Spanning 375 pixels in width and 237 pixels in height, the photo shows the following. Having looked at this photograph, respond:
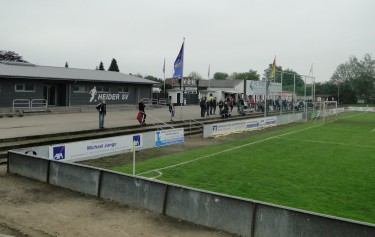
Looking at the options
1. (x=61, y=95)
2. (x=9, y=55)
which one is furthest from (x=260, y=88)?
(x=9, y=55)

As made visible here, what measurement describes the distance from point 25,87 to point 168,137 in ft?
58.4

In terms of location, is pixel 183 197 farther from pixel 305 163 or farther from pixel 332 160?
pixel 332 160

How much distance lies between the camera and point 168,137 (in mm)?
21078

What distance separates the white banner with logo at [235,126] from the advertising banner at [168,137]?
3.01 meters

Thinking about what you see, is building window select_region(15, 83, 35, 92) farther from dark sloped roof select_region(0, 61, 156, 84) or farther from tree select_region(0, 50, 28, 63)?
tree select_region(0, 50, 28, 63)

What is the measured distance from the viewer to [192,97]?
60500mm

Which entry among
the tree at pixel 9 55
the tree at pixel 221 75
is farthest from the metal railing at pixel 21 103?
the tree at pixel 221 75

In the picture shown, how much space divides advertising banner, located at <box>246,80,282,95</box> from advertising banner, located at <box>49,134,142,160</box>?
21.7 meters

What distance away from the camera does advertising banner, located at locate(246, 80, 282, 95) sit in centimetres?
3825

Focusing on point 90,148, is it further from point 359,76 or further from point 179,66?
point 359,76

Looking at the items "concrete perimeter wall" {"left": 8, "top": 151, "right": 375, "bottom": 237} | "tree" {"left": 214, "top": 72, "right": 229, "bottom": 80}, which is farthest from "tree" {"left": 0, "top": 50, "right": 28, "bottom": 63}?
"tree" {"left": 214, "top": 72, "right": 229, "bottom": 80}

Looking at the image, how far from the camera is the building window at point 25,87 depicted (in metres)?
32.1

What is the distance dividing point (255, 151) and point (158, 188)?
445 inches

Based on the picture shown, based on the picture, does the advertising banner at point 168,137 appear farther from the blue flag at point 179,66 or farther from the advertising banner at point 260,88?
the advertising banner at point 260,88
